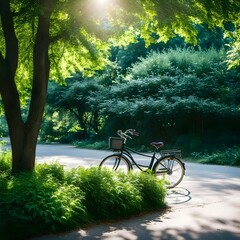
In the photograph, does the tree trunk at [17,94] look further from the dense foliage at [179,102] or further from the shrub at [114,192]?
the dense foliage at [179,102]

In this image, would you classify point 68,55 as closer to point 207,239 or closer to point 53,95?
point 207,239

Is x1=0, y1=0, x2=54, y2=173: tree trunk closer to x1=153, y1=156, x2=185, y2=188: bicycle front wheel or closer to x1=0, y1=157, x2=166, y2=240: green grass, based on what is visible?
x1=0, y1=157, x2=166, y2=240: green grass

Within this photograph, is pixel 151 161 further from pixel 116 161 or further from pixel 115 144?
pixel 115 144

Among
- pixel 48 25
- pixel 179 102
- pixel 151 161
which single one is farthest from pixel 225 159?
pixel 48 25

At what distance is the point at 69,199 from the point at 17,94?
3.15 meters

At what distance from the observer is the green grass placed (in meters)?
5.36

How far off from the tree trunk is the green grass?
52 cm

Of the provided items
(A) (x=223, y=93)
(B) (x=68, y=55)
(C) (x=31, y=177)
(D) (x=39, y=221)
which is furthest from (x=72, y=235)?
(A) (x=223, y=93)

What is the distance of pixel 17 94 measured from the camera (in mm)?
8211

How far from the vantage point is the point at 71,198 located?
611cm

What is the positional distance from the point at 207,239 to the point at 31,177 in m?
3.20

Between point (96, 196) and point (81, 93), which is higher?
point (81, 93)

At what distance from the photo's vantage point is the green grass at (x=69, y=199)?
5359mm

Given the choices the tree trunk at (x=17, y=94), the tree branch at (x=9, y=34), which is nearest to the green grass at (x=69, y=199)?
the tree trunk at (x=17, y=94)
